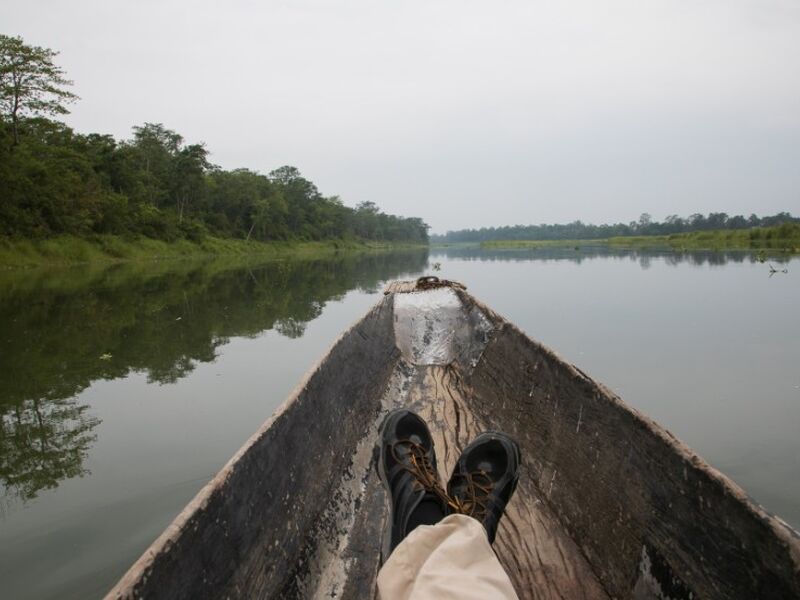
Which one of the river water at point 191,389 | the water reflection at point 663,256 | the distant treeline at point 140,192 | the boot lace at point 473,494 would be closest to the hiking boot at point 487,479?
the boot lace at point 473,494

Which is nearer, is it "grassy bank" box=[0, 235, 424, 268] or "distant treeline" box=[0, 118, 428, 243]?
"grassy bank" box=[0, 235, 424, 268]

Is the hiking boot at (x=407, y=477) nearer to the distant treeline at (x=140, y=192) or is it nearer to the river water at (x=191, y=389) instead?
the river water at (x=191, y=389)

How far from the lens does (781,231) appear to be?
32.3 meters

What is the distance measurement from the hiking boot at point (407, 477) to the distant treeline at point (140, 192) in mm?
21529

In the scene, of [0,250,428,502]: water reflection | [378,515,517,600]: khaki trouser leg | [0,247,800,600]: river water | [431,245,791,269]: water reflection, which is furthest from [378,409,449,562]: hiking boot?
[431,245,791,269]: water reflection

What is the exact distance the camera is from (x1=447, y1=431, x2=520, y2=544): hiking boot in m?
1.48

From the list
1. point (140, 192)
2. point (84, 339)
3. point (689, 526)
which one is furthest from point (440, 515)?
point (140, 192)

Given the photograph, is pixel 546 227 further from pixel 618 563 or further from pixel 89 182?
pixel 618 563

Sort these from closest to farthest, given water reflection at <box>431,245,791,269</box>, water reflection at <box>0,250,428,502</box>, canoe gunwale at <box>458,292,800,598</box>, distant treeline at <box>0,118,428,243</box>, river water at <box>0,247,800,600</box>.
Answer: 1. canoe gunwale at <box>458,292,800,598</box>
2. river water at <box>0,247,800,600</box>
3. water reflection at <box>0,250,428,502</box>
4. distant treeline at <box>0,118,428,243</box>
5. water reflection at <box>431,245,791,269</box>

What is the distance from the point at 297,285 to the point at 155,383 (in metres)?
9.75

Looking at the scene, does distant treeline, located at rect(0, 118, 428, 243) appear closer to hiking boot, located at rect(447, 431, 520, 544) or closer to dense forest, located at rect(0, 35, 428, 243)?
dense forest, located at rect(0, 35, 428, 243)

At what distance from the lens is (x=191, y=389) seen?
14.4ft

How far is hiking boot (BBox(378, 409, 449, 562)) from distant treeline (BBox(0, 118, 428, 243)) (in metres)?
21.5

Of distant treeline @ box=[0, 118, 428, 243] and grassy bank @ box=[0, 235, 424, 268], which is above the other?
distant treeline @ box=[0, 118, 428, 243]
